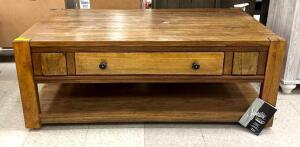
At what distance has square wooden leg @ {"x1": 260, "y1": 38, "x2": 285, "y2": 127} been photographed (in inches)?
48.5

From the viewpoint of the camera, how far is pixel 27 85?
1.27m

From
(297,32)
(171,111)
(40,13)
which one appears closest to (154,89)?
(171,111)

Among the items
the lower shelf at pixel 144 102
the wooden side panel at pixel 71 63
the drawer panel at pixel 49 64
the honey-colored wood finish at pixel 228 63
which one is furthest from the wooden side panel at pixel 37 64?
the honey-colored wood finish at pixel 228 63

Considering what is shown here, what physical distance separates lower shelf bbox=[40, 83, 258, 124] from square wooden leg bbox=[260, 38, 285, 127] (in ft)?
0.45

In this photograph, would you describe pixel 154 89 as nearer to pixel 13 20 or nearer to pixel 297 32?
A: pixel 297 32

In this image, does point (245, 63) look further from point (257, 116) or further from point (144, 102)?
point (144, 102)

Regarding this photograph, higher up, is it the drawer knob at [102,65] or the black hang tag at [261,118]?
the drawer knob at [102,65]

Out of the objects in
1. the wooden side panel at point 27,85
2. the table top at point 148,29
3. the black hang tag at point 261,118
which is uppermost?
the table top at point 148,29

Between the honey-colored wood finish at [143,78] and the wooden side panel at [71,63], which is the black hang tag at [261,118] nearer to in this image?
the honey-colored wood finish at [143,78]

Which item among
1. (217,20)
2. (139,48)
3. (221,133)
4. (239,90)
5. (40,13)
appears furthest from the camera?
(40,13)

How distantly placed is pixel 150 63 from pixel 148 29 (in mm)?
170

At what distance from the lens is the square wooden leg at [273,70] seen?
1232 mm

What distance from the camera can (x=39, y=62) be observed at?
125 cm

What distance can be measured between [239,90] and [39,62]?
0.95 m
